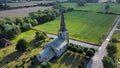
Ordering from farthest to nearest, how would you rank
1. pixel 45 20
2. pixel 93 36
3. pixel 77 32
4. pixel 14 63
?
pixel 45 20
pixel 77 32
pixel 93 36
pixel 14 63

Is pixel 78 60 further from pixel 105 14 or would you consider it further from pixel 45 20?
pixel 105 14

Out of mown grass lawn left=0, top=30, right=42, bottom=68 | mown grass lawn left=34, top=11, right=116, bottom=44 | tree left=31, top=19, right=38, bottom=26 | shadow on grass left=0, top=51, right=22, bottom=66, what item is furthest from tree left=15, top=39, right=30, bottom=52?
tree left=31, top=19, right=38, bottom=26

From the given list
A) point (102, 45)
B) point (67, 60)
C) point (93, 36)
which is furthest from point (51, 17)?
point (67, 60)

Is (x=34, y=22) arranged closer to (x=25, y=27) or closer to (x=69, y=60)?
(x=25, y=27)

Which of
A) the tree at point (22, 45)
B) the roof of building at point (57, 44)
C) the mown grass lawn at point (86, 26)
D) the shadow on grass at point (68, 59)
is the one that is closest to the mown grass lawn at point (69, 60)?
the shadow on grass at point (68, 59)

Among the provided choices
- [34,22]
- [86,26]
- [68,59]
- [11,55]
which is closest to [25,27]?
[34,22]

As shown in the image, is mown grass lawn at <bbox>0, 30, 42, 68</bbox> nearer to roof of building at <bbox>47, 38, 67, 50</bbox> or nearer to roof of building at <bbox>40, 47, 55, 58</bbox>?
roof of building at <bbox>40, 47, 55, 58</bbox>

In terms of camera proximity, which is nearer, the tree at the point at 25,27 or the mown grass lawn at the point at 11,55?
the mown grass lawn at the point at 11,55

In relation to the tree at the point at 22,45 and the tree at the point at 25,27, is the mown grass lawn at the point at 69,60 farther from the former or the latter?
the tree at the point at 25,27
